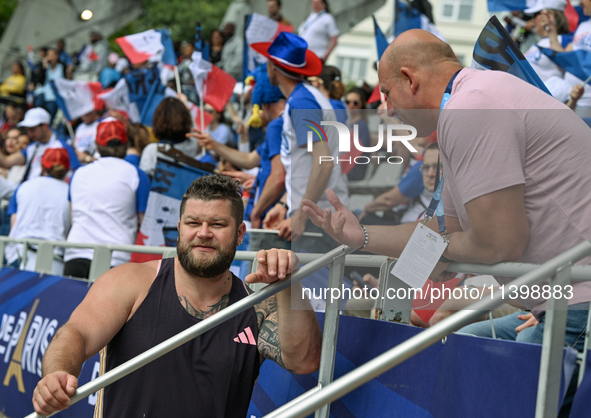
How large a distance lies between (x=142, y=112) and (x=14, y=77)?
1040cm

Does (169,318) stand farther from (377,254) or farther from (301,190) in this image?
(301,190)

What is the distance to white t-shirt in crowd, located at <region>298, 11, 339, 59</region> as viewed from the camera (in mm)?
9789

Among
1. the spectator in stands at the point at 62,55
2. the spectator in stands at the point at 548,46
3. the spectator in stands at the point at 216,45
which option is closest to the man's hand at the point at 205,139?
the spectator in stands at the point at 548,46

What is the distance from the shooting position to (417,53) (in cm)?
246

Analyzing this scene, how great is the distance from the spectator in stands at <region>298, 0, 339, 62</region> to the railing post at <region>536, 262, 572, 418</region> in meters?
8.33

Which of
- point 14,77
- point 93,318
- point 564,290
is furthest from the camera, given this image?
point 14,77

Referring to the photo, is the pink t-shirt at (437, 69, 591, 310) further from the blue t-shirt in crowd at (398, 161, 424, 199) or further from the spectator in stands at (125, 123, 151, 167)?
the spectator in stands at (125, 123, 151, 167)

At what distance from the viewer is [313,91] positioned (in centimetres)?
466

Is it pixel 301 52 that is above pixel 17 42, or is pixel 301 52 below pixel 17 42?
above

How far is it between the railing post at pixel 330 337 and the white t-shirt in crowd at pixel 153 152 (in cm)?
372

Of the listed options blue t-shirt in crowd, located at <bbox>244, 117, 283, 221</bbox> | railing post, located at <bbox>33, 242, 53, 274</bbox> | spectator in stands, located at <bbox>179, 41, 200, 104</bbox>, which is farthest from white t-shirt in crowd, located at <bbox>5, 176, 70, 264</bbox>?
spectator in stands, located at <bbox>179, 41, 200, 104</bbox>

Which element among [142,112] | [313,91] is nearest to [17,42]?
[142,112]

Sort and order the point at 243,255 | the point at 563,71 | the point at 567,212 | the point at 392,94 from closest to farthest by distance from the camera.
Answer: the point at 567,212, the point at 392,94, the point at 243,255, the point at 563,71

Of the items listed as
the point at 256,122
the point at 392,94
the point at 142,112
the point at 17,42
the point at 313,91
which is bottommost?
the point at 17,42
